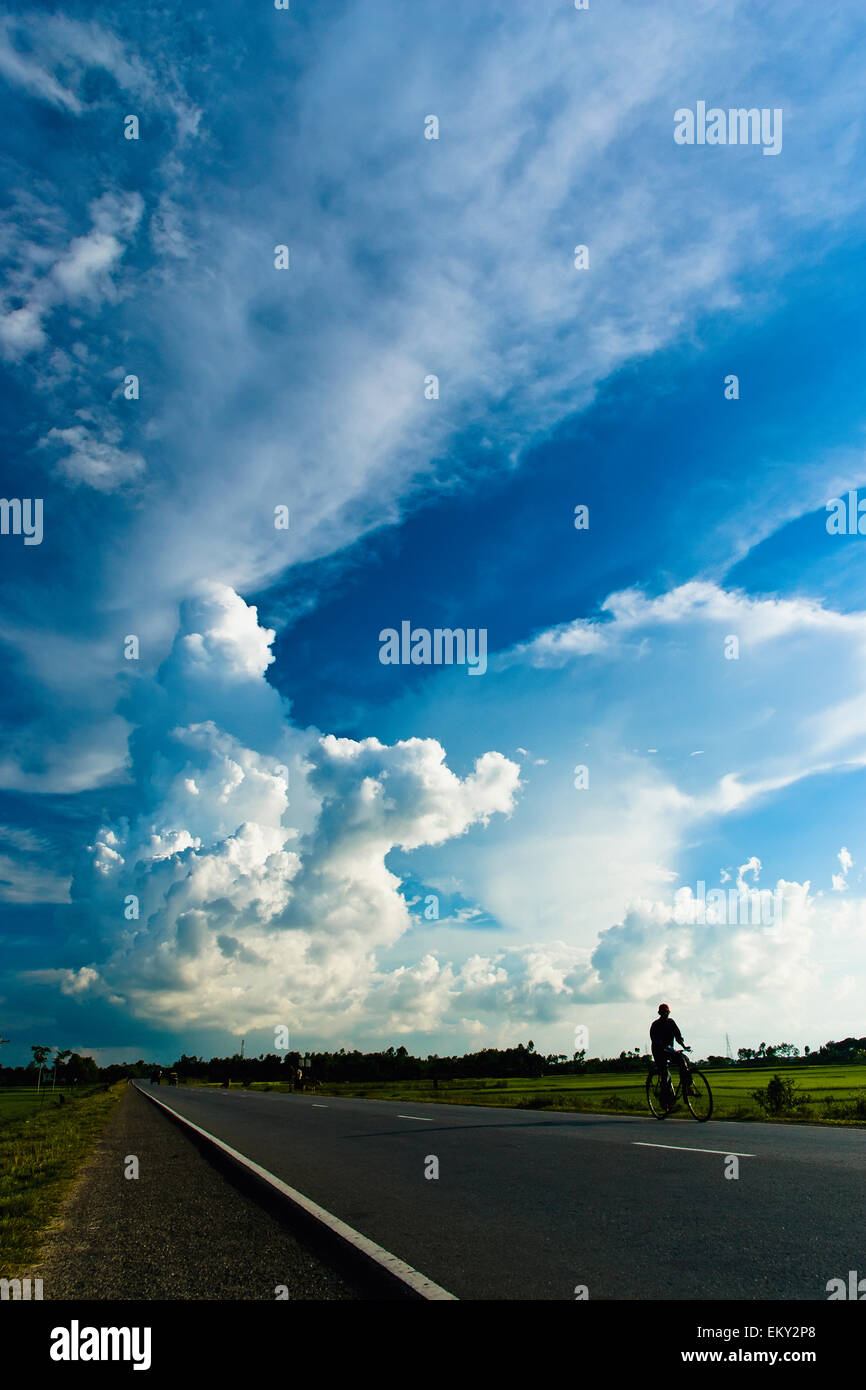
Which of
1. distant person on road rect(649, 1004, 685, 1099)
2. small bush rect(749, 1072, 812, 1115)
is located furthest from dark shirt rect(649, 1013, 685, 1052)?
small bush rect(749, 1072, 812, 1115)

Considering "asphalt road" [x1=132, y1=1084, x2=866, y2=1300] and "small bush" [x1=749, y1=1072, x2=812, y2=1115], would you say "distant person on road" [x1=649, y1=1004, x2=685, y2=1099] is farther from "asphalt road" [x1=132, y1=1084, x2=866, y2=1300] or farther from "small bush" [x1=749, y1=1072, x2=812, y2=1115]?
"small bush" [x1=749, y1=1072, x2=812, y2=1115]

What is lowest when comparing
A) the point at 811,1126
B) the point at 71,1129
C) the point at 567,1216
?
the point at 71,1129

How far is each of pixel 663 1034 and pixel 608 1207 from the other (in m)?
8.86

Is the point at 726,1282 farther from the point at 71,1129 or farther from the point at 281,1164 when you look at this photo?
the point at 71,1129

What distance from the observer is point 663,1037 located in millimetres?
14992

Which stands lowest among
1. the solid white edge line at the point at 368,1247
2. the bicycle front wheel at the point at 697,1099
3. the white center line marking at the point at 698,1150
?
the bicycle front wheel at the point at 697,1099

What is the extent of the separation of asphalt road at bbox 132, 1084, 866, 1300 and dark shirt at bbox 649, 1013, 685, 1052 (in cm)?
144

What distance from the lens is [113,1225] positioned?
785 centimetres

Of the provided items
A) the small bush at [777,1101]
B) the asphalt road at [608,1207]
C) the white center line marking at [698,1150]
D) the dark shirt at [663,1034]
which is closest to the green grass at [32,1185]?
the asphalt road at [608,1207]

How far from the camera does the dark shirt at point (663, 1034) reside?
587 inches

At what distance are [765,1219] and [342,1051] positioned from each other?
166 metres

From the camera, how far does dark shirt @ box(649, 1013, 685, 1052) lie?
1491 centimetres

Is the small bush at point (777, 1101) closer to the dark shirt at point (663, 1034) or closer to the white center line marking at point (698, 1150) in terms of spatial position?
the dark shirt at point (663, 1034)
